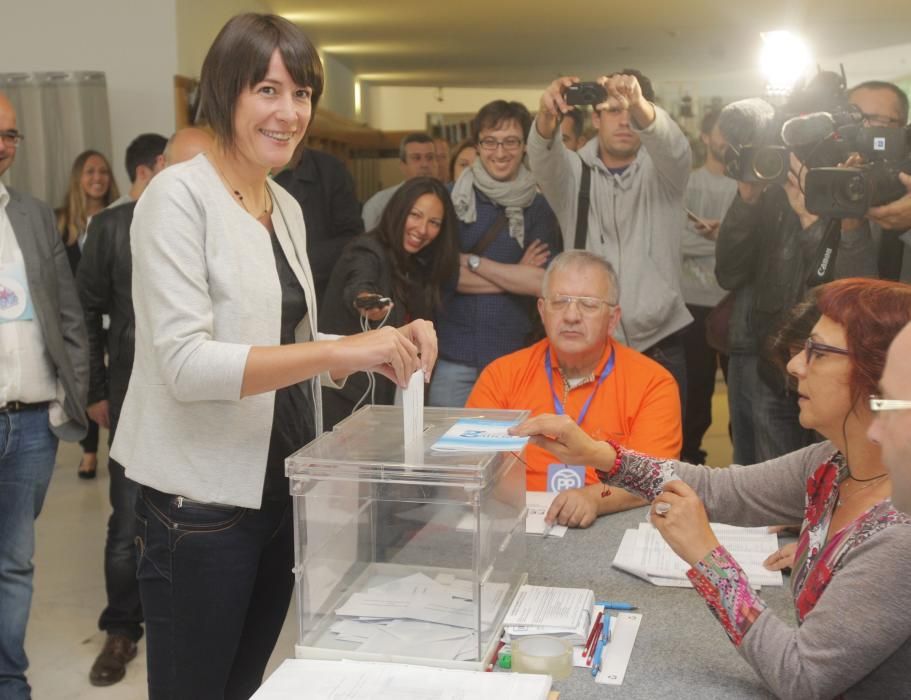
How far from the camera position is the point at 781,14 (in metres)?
7.95

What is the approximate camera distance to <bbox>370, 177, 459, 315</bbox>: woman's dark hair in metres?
3.33

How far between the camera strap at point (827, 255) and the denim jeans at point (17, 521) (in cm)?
203

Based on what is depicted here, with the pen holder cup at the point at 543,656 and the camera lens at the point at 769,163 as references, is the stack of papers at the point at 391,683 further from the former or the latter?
the camera lens at the point at 769,163

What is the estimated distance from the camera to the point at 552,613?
160 cm

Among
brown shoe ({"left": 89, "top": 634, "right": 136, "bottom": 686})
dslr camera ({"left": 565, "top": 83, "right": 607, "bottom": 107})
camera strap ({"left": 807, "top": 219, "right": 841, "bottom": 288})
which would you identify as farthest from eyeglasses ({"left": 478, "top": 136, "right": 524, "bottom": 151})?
brown shoe ({"left": 89, "top": 634, "right": 136, "bottom": 686})

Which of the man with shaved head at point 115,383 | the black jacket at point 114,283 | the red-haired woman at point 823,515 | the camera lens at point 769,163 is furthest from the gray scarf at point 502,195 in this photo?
the red-haired woman at point 823,515

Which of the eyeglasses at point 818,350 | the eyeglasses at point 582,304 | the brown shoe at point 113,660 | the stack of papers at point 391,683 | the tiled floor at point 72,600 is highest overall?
the eyeglasses at point 818,350

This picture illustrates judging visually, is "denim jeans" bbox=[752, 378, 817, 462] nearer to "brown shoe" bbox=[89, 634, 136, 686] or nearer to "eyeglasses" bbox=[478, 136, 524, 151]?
"eyeglasses" bbox=[478, 136, 524, 151]

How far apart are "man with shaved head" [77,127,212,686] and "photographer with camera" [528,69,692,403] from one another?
112cm

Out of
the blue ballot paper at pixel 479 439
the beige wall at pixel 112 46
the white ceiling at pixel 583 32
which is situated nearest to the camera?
the blue ballot paper at pixel 479 439

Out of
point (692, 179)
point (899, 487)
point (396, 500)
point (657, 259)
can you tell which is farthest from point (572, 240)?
point (899, 487)

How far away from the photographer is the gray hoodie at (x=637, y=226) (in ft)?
10.5

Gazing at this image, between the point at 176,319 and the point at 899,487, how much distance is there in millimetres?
960

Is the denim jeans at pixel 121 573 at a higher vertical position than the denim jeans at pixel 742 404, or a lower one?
lower
